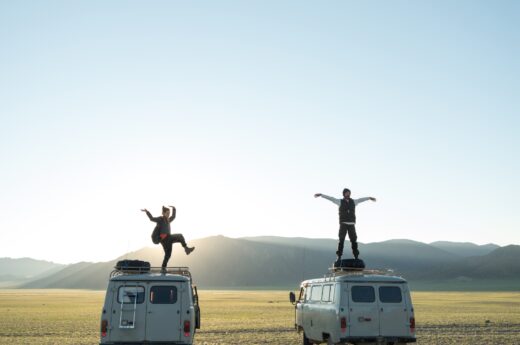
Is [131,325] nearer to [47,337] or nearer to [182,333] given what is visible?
[182,333]

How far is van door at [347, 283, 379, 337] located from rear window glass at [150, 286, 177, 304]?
5.02m

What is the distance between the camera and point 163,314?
18.6m

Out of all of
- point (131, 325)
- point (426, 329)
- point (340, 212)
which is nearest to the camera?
point (131, 325)

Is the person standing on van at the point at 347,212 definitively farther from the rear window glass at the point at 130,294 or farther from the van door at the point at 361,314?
the rear window glass at the point at 130,294

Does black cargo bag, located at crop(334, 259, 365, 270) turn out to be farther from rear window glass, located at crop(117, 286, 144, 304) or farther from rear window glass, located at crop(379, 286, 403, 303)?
rear window glass, located at crop(117, 286, 144, 304)

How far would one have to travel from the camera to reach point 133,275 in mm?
18781

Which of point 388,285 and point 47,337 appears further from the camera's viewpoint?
point 47,337

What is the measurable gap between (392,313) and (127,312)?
7.48 m

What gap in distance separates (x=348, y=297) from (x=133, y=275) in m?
6.10

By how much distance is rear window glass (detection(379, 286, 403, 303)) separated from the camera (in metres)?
20.3

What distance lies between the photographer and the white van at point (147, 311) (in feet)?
60.4

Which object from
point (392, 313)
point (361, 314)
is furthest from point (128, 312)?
point (392, 313)

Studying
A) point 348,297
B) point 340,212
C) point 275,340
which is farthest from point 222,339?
point 348,297

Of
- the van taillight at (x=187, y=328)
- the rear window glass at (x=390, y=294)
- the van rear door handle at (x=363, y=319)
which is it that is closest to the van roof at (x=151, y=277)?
the van taillight at (x=187, y=328)
